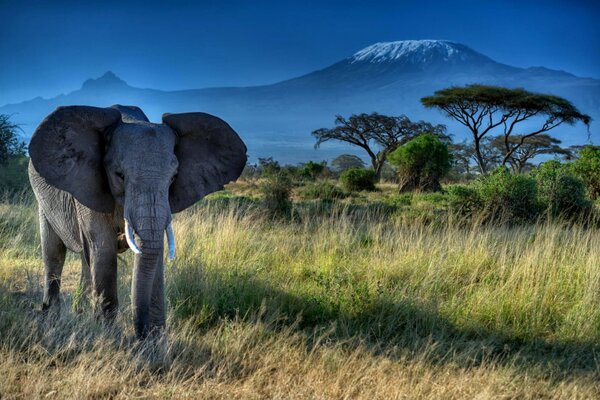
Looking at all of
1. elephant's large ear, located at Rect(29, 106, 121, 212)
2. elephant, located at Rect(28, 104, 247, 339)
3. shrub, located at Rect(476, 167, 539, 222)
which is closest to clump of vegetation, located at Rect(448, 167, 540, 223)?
shrub, located at Rect(476, 167, 539, 222)

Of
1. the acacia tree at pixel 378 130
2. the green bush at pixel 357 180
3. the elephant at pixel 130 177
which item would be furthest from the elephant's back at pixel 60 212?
the acacia tree at pixel 378 130

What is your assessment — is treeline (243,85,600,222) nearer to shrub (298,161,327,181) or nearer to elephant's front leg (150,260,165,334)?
shrub (298,161,327,181)

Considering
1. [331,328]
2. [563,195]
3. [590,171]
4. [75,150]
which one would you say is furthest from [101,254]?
[590,171]

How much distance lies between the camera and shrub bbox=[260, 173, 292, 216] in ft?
46.1

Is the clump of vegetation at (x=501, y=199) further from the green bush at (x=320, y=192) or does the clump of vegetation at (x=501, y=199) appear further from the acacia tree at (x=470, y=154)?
the acacia tree at (x=470, y=154)

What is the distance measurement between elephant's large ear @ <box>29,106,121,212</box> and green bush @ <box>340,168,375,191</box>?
59.7 feet

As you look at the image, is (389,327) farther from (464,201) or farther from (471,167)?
(471,167)

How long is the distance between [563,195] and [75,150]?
10902mm

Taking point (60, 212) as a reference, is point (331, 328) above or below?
below

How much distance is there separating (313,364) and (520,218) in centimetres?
887

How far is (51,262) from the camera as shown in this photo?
18.7 ft

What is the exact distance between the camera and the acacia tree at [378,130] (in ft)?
120

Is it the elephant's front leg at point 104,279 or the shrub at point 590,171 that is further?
the shrub at point 590,171

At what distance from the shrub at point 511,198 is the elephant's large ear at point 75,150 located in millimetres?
9078
